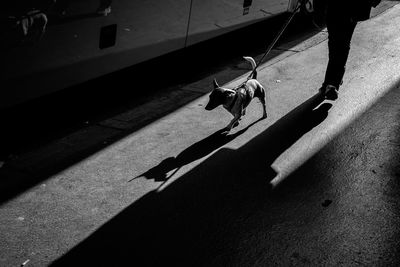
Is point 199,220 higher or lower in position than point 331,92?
lower

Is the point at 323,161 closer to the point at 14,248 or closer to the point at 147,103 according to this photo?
the point at 147,103

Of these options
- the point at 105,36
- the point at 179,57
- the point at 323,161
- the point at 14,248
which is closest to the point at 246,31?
the point at 179,57

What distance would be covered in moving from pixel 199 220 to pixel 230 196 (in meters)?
0.44

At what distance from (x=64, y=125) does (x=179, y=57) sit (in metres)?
2.72

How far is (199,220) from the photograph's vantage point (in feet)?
12.2

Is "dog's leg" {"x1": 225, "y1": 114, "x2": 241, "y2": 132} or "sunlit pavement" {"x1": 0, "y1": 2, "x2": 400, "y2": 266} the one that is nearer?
"sunlit pavement" {"x1": 0, "y1": 2, "x2": 400, "y2": 266}

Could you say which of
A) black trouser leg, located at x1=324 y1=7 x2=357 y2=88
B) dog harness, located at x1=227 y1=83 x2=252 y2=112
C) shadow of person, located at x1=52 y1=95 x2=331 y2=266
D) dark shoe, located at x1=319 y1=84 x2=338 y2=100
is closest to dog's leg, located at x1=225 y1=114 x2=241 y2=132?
dog harness, located at x1=227 y1=83 x2=252 y2=112

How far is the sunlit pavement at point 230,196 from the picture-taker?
11.1 feet

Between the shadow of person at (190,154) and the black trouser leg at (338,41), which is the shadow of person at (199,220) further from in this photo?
the black trouser leg at (338,41)

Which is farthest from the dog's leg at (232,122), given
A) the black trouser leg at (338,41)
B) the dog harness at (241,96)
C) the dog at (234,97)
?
the black trouser leg at (338,41)

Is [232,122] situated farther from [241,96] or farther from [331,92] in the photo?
[331,92]

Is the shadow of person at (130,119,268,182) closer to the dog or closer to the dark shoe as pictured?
the dog

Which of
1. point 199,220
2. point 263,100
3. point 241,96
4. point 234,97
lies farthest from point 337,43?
point 199,220

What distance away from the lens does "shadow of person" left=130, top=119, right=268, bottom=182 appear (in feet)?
14.4
